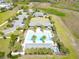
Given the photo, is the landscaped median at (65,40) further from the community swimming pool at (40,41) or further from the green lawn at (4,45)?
the green lawn at (4,45)

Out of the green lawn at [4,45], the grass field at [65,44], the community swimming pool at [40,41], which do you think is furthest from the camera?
the community swimming pool at [40,41]

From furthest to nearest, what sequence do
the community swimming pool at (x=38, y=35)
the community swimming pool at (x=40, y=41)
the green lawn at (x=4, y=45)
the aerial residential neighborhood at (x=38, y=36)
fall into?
the community swimming pool at (x=38, y=35), the community swimming pool at (x=40, y=41), the green lawn at (x=4, y=45), the aerial residential neighborhood at (x=38, y=36)

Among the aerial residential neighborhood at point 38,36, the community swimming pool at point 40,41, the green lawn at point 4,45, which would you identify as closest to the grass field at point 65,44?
the aerial residential neighborhood at point 38,36

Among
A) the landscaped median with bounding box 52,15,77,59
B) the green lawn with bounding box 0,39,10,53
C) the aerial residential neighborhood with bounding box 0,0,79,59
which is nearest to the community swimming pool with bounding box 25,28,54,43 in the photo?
the aerial residential neighborhood with bounding box 0,0,79,59

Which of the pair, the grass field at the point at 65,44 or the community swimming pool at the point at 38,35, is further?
the community swimming pool at the point at 38,35

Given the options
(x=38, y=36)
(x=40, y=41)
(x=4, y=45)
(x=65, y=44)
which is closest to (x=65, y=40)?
(x=65, y=44)

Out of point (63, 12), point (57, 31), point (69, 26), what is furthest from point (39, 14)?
point (57, 31)

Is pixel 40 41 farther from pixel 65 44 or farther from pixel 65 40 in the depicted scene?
pixel 65 40

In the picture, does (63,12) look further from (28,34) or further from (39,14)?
(28,34)

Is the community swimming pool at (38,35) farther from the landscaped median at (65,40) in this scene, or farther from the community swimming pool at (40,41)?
the landscaped median at (65,40)
